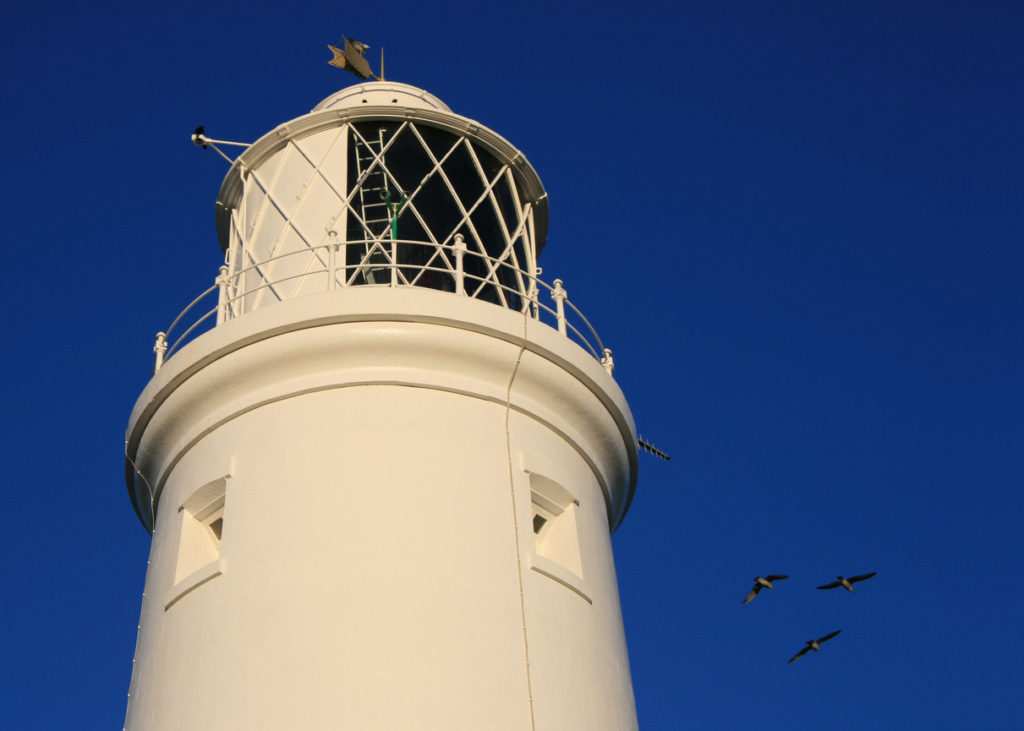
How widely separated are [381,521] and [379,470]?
1.30 feet

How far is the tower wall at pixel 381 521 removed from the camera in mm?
7609

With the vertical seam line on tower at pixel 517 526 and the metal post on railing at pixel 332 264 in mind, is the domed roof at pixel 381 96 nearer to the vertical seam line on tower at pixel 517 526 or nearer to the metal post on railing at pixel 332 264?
the metal post on railing at pixel 332 264

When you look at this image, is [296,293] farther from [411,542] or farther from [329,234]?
[411,542]

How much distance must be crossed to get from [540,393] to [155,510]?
305 centimetres

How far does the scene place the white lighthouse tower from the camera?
25.2 ft

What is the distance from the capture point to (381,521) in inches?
322

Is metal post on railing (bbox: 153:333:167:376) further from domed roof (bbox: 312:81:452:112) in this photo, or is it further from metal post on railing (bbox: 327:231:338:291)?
domed roof (bbox: 312:81:452:112)

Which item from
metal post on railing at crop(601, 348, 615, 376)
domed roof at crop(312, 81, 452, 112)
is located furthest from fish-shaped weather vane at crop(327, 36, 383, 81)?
metal post on railing at crop(601, 348, 615, 376)

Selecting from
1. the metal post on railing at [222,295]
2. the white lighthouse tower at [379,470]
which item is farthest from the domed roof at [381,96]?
the metal post on railing at [222,295]

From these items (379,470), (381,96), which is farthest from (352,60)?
(379,470)

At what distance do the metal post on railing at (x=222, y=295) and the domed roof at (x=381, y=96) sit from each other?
2215 mm

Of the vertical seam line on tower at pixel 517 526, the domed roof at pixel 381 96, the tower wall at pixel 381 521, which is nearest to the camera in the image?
the tower wall at pixel 381 521

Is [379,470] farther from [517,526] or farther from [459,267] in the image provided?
[459,267]

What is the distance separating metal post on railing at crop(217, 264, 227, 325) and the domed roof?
2215mm
